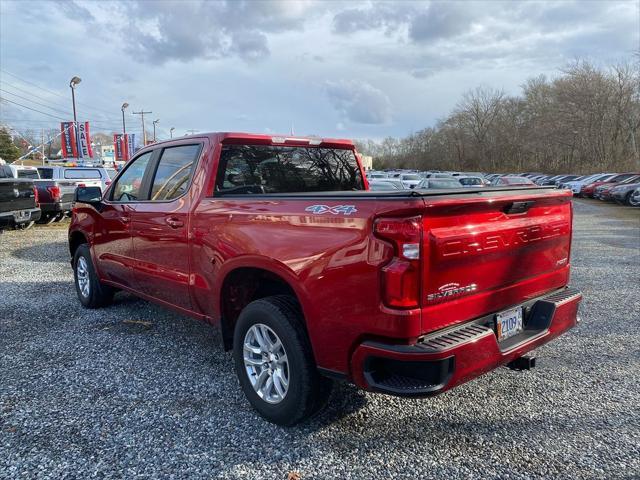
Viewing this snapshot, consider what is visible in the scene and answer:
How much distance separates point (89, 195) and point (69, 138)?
3636 centimetres

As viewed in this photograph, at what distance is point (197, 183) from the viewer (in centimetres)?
384

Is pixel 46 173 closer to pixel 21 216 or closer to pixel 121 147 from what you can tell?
pixel 21 216

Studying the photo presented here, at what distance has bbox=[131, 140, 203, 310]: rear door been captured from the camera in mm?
3953

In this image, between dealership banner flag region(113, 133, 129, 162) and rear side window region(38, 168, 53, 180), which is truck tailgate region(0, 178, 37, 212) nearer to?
rear side window region(38, 168, 53, 180)

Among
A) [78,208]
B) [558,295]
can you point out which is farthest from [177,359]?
[558,295]

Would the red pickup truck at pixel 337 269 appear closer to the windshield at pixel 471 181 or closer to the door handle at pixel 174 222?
the door handle at pixel 174 222

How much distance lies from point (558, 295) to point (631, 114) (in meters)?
56.7

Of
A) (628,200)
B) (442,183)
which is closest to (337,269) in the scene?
(442,183)

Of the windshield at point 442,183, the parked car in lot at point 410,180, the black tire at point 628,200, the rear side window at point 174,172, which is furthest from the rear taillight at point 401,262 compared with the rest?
the black tire at point 628,200

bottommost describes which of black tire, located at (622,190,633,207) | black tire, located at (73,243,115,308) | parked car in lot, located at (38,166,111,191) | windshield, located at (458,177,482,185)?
black tire, located at (622,190,633,207)

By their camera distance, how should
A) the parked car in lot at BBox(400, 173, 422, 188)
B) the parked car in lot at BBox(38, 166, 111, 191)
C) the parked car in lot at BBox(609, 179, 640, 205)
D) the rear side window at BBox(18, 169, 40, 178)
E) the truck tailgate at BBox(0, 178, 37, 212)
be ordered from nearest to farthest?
1. the truck tailgate at BBox(0, 178, 37, 212)
2. the parked car in lot at BBox(38, 166, 111, 191)
3. the rear side window at BBox(18, 169, 40, 178)
4. the parked car in lot at BBox(400, 173, 422, 188)
5. the parked car in lot at BBox(609, 179, 640, 205)

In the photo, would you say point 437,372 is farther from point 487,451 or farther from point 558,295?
point 558,295

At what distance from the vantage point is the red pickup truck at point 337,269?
2486mm

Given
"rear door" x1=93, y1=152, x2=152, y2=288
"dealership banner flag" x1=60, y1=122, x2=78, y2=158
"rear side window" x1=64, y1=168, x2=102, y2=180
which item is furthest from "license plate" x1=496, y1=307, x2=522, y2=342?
"dealership banner flag" x1=60, y1=122, x2=78, y2=158
